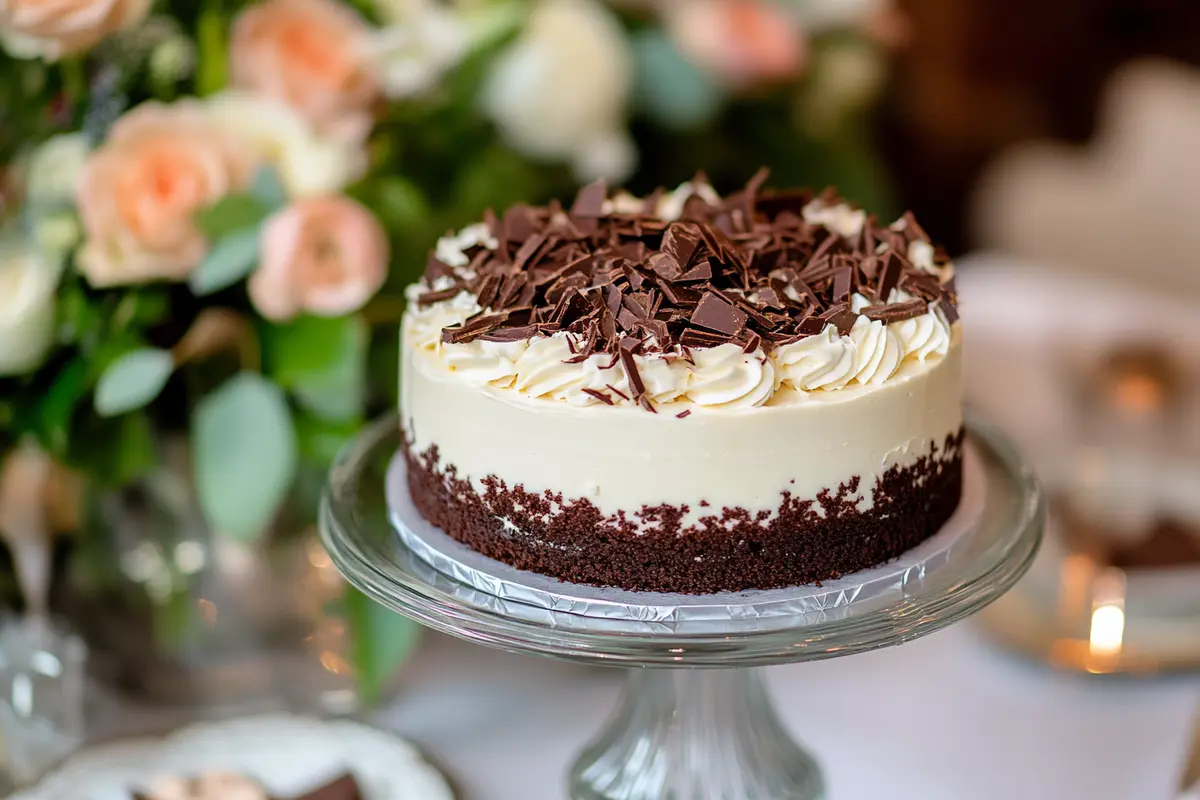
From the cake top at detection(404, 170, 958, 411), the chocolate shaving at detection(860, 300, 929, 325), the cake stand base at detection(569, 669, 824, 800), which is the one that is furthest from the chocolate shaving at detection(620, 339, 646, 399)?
the cake stand base at detection(569, 669, 824, 800)

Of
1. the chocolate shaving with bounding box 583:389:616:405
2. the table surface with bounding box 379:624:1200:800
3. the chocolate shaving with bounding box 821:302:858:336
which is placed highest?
the chocolate shaving with bounding box 821:302:858:336

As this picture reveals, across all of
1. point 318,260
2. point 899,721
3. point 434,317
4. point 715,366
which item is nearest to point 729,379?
point 715,366

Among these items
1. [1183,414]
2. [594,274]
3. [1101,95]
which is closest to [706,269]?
[594,274]

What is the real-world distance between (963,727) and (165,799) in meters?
0.85

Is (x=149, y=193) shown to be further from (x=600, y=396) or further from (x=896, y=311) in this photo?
(x=896, y=311)

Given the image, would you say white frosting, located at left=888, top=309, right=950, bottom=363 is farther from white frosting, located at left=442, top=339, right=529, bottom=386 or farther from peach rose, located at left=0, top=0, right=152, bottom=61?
peach rose, located at left=0, top=0, right=152, bottom=61

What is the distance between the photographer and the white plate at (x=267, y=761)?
1165 mm

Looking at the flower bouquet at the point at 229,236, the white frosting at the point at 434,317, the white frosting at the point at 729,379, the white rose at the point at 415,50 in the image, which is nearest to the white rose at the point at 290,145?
the flower bouquet at the point at 229,236

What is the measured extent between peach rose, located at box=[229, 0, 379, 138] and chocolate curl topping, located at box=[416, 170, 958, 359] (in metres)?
0.29

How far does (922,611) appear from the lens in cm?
95

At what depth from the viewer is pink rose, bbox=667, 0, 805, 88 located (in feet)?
5.41

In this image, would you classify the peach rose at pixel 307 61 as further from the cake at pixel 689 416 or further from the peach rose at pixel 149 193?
the cake at pixel 689 416

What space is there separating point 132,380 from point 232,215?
199mm

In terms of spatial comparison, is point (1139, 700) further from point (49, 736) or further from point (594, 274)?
point (49, 736)
